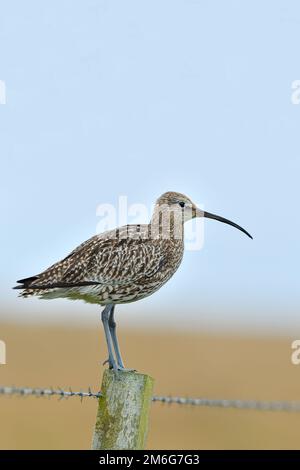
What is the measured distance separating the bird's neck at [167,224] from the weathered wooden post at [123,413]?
335 centimetres

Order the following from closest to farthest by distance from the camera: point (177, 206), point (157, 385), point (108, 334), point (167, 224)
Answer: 1. point (108, 334)
2. point (167, 224)
3. point (177, 206)
4. point (157, 385)

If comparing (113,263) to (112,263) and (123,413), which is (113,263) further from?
(123,413)

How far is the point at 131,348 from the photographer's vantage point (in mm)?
30906

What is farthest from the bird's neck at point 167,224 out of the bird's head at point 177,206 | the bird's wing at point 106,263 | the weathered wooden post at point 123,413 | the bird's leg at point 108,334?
the weathered wooden post at point 123,413

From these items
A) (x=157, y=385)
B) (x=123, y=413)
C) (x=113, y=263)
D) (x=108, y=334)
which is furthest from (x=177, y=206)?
(x=157, y=385)

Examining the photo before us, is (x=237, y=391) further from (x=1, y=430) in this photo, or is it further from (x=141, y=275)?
(x=141, y=275)

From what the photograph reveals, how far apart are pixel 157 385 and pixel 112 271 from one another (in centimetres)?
1375

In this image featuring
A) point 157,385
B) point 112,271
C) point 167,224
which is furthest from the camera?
point 157,385

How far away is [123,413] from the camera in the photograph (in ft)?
Answer: 26.2

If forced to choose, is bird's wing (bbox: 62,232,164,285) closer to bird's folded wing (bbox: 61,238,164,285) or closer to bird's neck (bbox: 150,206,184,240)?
bird's folded wing (bbox: 61,238,164,285)

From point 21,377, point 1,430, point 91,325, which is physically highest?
point 91,325

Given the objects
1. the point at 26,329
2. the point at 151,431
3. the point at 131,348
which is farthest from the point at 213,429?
the point at 26,329

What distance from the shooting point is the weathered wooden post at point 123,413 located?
313 inches
